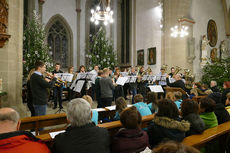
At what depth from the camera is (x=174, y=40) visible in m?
11.5

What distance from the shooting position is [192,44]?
36.3 feet

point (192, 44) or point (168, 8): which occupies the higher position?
point (168, 8)

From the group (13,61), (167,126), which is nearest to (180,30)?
(13,61)

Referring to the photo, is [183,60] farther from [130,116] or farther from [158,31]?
[130,116]

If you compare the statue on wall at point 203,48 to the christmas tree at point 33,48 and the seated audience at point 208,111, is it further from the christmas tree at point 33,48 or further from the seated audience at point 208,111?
the seated audience at point 208,111

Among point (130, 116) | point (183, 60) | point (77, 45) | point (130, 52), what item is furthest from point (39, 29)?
point (130, 116)

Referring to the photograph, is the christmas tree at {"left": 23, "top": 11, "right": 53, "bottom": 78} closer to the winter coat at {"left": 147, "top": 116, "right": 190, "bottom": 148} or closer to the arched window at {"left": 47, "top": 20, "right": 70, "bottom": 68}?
the arched window at {"left": 47, "top": 20, "right": 70, "bottom": 68}

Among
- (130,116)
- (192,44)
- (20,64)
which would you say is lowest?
(130,116)

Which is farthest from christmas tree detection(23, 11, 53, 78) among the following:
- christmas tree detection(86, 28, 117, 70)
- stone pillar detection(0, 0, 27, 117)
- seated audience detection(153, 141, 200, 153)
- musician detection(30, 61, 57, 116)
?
seated audience detection(153, 141, 200, 153)

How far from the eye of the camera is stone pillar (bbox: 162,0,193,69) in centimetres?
1116

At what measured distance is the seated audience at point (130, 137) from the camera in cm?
177

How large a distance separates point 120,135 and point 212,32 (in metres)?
13.8

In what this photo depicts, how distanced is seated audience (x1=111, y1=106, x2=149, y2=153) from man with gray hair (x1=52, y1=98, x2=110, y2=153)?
0.10 meters

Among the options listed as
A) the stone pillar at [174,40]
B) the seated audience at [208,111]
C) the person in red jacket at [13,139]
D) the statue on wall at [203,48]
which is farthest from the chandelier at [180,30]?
the person in red jacket at [13,139]
